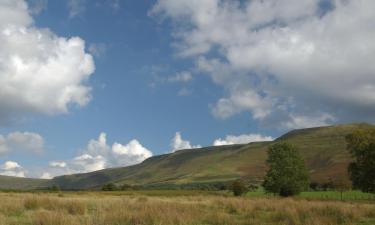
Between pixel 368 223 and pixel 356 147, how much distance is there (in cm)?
5196

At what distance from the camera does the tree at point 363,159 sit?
64.0 metres

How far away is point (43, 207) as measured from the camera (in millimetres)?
20875

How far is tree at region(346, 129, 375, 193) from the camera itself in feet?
210

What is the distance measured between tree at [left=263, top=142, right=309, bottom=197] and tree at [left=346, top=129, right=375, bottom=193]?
593 inches

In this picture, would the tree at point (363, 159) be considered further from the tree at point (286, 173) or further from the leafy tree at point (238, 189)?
the leafy tree at point (238, 189)

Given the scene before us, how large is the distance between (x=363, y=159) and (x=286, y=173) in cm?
1935

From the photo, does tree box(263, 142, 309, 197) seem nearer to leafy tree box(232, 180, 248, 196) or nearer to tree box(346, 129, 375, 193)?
leafy tree box(232, 180, 248, 196)

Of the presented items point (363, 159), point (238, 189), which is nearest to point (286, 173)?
point (238, 189)

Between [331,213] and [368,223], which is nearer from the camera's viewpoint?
[368,223]

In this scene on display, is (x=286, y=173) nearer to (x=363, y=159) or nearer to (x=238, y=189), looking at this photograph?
(x=238, y=189)

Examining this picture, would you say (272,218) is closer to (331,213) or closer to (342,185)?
(331,213)

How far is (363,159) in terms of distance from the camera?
6525 cm

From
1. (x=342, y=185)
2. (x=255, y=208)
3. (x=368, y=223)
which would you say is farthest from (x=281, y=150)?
(x=368, y=223)

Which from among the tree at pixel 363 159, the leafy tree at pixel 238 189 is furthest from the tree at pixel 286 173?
the tree at pixel 363 159
